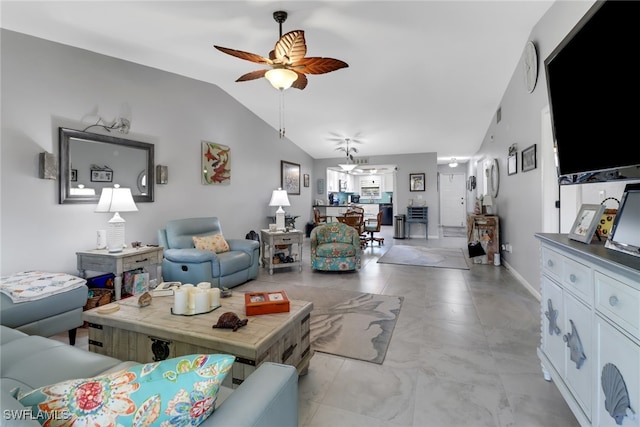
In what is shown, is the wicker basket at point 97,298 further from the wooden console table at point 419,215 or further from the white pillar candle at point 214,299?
the wooden console table at point 419,215

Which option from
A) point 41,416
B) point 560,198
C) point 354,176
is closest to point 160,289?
point 41,416

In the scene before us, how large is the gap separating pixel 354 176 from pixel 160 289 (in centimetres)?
1147

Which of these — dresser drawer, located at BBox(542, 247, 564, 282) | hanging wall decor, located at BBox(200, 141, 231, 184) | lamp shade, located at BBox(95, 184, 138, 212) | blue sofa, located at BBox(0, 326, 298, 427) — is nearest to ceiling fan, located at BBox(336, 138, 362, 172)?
hanging wall decor, located at BBox(200, 141, 231, 184)

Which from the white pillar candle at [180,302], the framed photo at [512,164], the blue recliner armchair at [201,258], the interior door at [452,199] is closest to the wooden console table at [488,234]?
the framed photo at [512,164]

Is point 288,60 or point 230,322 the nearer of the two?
point 230,322

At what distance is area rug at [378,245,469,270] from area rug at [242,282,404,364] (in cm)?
194

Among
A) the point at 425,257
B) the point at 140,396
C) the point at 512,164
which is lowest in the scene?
the point at 425,257

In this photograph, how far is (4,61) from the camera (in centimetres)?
270

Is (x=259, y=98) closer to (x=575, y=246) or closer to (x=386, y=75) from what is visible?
(x=386, y=75)

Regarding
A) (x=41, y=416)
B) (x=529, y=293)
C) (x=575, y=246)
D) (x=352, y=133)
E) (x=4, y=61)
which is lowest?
(x=529, y=293)

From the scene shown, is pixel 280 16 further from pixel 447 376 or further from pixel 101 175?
pixel 447 376

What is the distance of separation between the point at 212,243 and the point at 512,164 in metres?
4.29

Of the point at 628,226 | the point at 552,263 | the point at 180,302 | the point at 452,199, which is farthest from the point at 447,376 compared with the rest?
the point at 452,199

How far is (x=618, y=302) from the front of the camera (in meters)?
1.09
